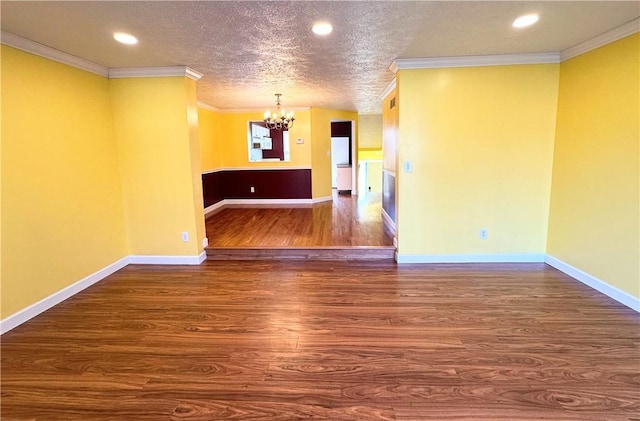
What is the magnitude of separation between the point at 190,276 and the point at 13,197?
5.53 feet

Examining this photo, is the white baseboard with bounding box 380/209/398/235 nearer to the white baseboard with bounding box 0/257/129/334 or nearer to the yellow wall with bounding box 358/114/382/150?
the white baseboard with bounding box 0/257/129/334

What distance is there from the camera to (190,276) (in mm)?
3732

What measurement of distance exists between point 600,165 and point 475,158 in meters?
1.10

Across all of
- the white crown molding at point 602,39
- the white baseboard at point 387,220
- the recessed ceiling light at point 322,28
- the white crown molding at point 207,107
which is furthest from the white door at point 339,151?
the recessed ceiling light at point 322,28

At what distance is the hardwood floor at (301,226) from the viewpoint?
4535 millimetres

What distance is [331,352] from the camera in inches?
89.2

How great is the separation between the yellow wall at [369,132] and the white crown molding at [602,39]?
620 cm

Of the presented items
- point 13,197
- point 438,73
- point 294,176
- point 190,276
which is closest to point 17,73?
point 13,197

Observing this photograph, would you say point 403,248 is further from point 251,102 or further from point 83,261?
point 251,102

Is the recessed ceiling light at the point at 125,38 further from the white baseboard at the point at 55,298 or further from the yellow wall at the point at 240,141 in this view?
the yellow wall at the point at 240,141

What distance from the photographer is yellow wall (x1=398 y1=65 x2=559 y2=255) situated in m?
3.63

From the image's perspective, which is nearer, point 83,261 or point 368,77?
point 83,261

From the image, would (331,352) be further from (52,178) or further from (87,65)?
(87,65)

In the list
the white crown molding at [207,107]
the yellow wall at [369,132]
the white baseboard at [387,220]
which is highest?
the white crown molding at [207,107]
